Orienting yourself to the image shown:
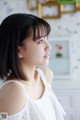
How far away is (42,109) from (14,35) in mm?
238

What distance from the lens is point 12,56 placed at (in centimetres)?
74

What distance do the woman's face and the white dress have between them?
12 cm

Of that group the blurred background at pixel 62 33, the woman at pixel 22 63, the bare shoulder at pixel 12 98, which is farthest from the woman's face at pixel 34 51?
the blurred background at pixel 62 33

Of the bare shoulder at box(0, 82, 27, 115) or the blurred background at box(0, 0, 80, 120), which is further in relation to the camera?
the blurred background at box(0, 0, 80, 120)

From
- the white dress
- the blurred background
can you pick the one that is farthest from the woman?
the blurred background

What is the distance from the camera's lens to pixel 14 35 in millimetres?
734

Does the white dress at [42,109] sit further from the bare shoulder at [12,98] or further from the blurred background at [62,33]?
the blurred background at [62,33]

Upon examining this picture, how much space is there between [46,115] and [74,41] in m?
1.89

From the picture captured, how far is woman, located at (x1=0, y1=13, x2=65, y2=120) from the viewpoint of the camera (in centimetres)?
69

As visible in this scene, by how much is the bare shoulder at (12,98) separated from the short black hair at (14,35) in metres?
0.07

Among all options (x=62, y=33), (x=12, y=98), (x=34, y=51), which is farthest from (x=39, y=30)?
(x=62, y=33)

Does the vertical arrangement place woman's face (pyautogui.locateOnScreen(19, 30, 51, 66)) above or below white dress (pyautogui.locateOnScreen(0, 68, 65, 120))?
above

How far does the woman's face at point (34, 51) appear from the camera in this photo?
771mm

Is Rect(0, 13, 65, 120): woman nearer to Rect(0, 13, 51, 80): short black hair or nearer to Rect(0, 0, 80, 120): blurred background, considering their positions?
Rect(0, 13, 51, 80): short black hair
